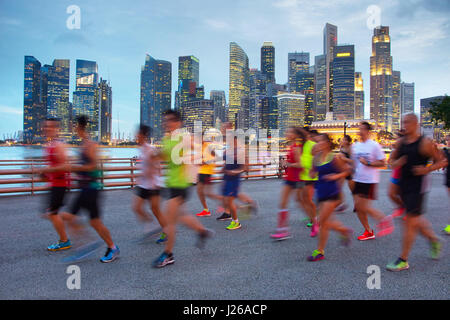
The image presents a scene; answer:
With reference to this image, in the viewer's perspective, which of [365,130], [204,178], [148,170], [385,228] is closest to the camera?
[148,170]

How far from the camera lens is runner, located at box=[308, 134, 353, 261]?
399cm

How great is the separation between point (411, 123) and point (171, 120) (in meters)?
3.19

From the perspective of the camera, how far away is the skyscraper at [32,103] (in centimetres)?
13288

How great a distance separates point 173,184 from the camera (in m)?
3.89

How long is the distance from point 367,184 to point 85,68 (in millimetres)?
165712

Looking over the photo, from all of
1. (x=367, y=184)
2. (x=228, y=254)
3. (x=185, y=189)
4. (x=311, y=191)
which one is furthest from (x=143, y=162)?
(x=367, y=184)

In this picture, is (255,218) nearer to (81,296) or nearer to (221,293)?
(221,293)

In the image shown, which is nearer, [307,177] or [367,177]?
[367,177]

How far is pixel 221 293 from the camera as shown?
3076mm

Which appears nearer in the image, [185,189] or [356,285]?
[356,285]

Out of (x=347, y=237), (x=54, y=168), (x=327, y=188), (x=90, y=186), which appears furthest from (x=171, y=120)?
(x=347, y=237)

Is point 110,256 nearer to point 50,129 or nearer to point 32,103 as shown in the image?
point 50,129

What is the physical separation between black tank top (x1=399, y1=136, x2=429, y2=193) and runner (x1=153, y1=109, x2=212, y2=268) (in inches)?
109

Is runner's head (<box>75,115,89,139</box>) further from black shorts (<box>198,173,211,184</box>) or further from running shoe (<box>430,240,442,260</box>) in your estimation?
running shoe (<box>430,240,442,260</box>)
